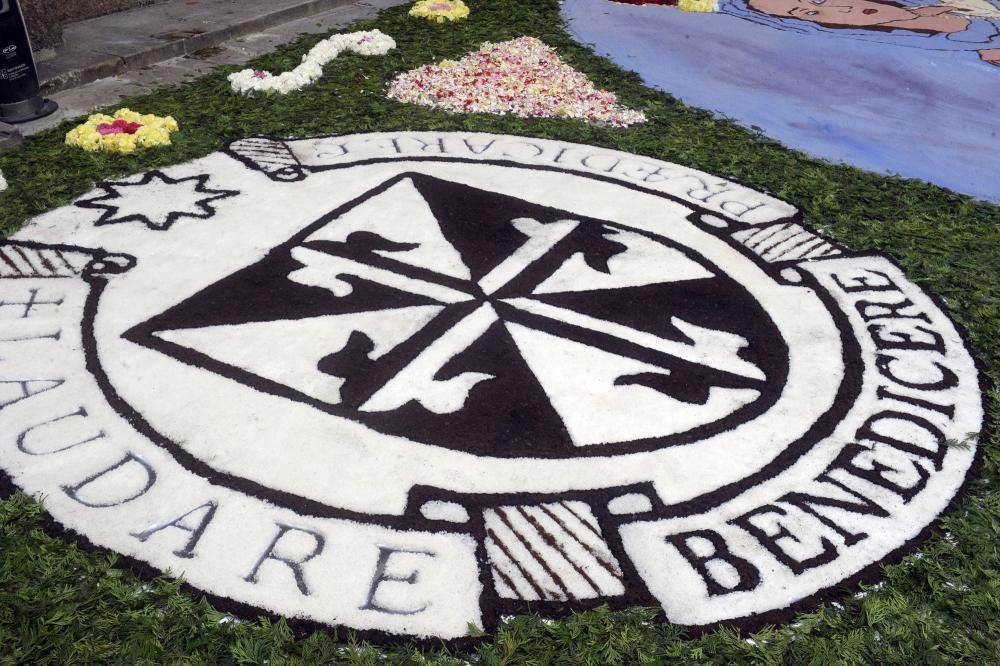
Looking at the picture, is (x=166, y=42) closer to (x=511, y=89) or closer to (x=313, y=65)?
(x=313, y=65)

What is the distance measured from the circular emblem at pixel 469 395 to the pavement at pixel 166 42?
1.88 metres

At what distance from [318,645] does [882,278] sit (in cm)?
328

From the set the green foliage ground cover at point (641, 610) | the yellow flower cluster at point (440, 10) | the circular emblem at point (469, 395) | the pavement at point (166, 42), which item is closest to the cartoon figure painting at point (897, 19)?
the yellow flower cluster at point (440, 10)

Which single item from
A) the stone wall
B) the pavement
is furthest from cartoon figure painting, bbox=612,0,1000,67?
the stone wall

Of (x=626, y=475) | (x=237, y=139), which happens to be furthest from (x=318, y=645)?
(x=237, y=139)

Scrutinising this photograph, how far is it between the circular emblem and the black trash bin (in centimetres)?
129

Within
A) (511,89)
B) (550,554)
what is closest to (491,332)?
(550,554)

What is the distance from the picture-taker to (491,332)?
3.85 metres

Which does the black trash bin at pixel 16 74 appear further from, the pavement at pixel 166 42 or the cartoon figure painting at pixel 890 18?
the cartoon figure painting at pixel 890 18

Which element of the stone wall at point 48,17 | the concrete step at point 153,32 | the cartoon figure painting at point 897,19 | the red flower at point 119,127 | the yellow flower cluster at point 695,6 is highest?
the stone wall at point 48,17

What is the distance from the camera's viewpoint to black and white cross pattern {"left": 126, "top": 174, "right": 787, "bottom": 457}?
133 inches

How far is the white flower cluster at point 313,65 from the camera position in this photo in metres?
6.54

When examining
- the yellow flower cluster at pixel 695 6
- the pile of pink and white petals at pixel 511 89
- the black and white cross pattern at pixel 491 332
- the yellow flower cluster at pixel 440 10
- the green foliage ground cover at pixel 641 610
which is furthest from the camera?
the yellow flower cluster at pixel 695 6

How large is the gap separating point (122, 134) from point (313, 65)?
6.41 ft
